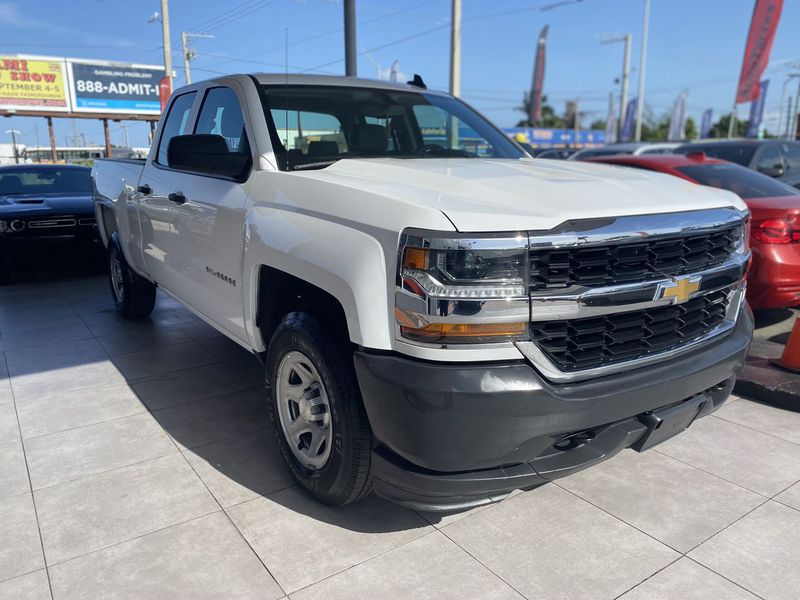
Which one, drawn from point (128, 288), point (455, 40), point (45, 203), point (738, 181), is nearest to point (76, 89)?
point (455, 40)

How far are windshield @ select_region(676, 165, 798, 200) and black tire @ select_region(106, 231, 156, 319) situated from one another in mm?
5233

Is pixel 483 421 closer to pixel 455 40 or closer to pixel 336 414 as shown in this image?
pixel 336 414

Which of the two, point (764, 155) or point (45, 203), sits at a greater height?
point (764, 155)

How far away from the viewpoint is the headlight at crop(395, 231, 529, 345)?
2.05 meters

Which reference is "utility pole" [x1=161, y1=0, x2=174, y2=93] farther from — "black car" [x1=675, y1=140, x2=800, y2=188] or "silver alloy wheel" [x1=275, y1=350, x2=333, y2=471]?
"silver alloy wheel" [x1=275, y1=350, x2=333, y2=471]

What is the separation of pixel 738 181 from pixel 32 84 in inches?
1492

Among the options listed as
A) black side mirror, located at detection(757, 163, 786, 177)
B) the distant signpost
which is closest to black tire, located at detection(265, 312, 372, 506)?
black side mirror, located at detection(757, 163, 786, 177)

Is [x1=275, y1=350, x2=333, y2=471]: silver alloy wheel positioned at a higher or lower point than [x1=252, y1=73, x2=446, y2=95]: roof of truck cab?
lower

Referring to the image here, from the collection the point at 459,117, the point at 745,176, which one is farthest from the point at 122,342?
the point at 745,176

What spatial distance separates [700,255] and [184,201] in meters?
2.82

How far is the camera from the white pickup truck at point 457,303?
2076 mm

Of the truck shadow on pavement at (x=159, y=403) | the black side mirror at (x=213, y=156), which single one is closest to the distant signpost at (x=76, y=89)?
the truck shadow on pavement at (x=159, y=403)

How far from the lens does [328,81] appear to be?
3779 millimetres

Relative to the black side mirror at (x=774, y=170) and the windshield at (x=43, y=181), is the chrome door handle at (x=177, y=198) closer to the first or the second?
the windshield at (x=43, y=181)
